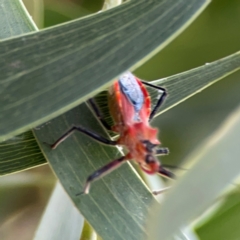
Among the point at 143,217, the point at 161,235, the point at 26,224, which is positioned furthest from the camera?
the point at 26,224

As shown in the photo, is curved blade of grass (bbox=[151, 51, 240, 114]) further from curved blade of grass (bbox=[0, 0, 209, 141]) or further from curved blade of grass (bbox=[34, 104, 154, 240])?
curved blade of grass (bbox=[0, 0, 209, 141])

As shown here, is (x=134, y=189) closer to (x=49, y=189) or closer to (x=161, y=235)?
(x=161, y=235)

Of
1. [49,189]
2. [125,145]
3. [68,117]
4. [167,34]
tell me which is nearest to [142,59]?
[167,34]

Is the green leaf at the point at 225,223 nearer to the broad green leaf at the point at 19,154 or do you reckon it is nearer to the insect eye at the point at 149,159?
the insect eye at the point at 149,159

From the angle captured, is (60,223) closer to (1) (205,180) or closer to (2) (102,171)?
(2) (102,171)

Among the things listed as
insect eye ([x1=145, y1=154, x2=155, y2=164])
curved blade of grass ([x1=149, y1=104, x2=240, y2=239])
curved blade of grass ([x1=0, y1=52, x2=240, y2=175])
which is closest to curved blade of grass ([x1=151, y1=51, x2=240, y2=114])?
curved blade of grass ([x1=0, y1=52, x2=240, y2=175])

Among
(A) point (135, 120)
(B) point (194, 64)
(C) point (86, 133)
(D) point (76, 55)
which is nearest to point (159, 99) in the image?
(A) point (135, 120)

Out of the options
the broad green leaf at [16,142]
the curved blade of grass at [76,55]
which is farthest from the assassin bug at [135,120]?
the curved blade of grass at [76,55]
